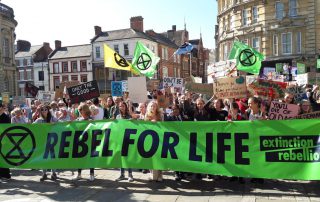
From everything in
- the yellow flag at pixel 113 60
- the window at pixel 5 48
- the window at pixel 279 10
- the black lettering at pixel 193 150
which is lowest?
the black lettering at pixel 193 150

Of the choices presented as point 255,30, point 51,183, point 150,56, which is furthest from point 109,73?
point 51,183

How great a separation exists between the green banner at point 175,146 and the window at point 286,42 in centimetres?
3073

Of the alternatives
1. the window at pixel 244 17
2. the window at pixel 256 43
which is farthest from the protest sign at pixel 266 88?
the window at pixel 244 17

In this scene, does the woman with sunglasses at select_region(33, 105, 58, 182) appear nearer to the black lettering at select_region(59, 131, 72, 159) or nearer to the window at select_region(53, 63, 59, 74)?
the black lettering at select_region(59, 131, 72, 159)

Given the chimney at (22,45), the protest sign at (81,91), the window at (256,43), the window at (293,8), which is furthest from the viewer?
the chimney at (22,45)

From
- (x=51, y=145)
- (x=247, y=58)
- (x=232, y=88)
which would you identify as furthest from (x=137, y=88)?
(x=247, y=58)

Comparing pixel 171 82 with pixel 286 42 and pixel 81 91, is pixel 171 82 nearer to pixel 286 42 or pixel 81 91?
pixel 81 91

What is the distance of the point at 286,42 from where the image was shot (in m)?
35.8

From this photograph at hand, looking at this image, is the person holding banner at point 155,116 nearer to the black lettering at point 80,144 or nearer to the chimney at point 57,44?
the black lettering at point 80,144

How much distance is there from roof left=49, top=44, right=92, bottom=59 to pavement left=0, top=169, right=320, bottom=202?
50.9 metres

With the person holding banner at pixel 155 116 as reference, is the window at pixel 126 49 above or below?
above

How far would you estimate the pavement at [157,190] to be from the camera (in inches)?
271

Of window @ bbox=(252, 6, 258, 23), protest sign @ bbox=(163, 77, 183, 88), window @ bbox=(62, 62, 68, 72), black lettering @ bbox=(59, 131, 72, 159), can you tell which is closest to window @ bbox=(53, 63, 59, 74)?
window @ bbox=(62, 62, 68, 72)

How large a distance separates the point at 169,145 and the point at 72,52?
2175 inches
